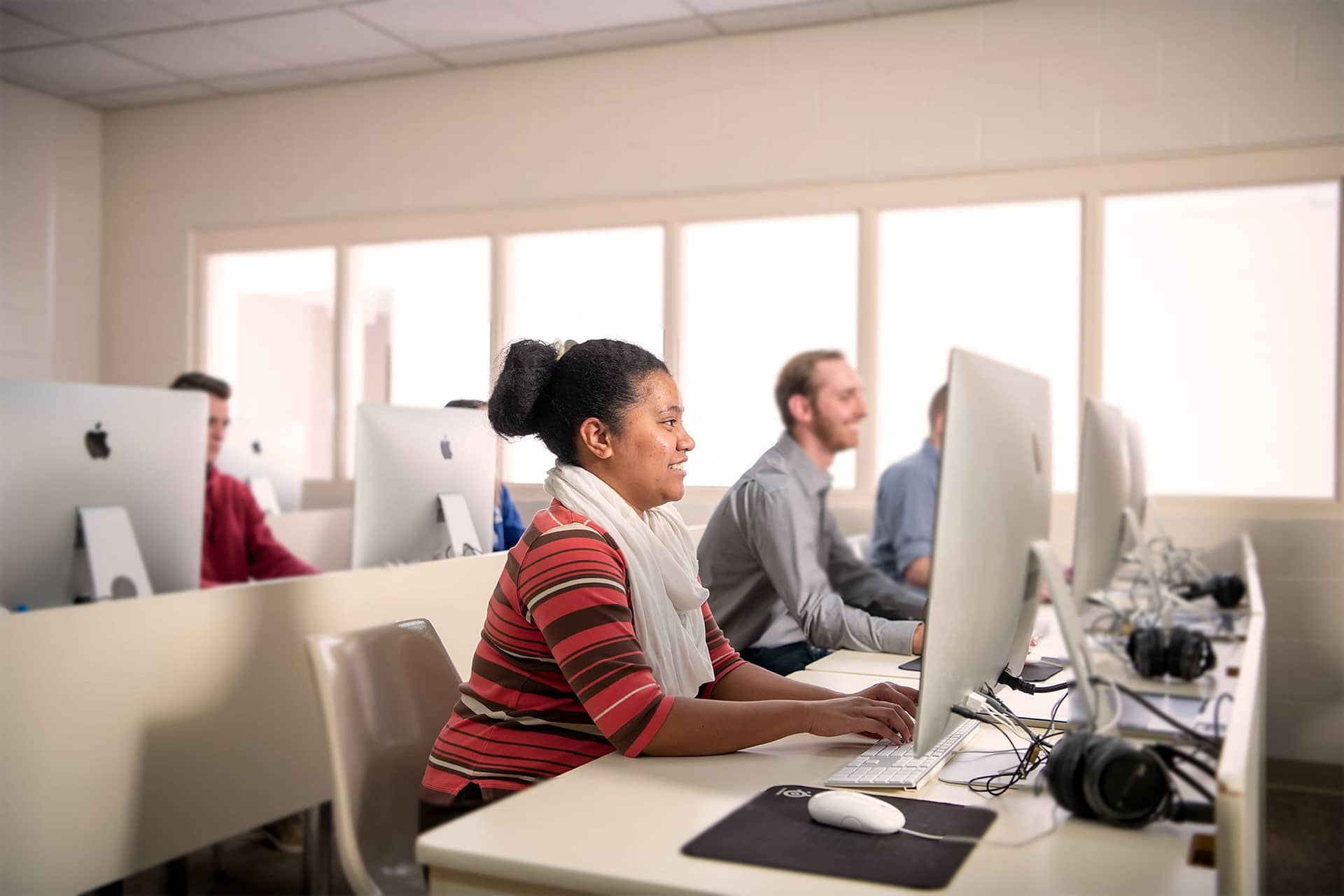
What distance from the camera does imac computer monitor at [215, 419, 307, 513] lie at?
3.81m

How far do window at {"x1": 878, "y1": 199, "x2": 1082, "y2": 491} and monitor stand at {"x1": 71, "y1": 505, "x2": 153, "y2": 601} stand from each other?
2.55 meters

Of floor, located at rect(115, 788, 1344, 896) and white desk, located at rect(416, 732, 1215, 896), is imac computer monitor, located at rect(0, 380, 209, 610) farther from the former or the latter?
white desk, located at rect(416, 732, 1215, 896)

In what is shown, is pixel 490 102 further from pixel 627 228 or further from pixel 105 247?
pixel 105 247

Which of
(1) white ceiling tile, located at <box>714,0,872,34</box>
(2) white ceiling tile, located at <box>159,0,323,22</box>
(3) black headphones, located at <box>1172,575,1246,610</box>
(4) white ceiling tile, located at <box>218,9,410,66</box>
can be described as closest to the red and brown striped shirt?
A: (3) black headphones, located at <box>1172,575,1246,610</box>

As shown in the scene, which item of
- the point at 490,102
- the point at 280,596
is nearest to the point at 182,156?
the point at 490,102

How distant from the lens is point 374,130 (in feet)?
15.0

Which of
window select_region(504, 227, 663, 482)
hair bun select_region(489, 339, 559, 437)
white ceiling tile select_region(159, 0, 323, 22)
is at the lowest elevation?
hair bun select_region(489, 339, 559, 437)

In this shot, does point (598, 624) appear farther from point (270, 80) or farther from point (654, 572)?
point (270, 80)

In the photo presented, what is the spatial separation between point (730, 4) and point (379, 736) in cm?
319

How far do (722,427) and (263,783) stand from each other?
1008mm

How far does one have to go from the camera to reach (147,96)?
4.68m

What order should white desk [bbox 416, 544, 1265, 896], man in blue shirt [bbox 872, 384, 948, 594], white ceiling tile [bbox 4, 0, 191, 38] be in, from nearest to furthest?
white desk [bbox 416, 544, 1265, 896] → white ceiling tile [bbox 4, 0, 191, 38] → man in blue shirt [bbox 872, 384, 948, 594]

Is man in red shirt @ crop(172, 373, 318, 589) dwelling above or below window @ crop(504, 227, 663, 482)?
below

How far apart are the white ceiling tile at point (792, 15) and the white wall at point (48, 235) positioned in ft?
9.85
